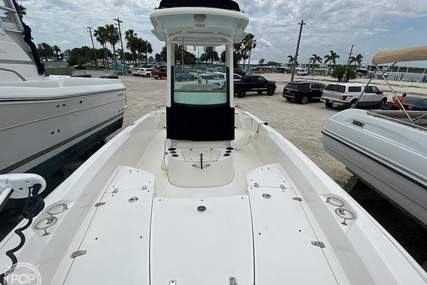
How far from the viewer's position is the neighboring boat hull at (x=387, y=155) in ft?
7.05

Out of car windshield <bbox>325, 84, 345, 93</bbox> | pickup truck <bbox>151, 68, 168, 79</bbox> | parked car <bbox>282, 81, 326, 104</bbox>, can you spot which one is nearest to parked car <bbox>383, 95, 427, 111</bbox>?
car windshield <bbox>325, 84, 345, 93</bbox>

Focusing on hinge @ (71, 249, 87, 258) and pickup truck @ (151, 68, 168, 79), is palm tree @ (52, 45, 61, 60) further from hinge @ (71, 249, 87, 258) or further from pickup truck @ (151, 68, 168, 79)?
hinge @ (71, 249, 87, 258)

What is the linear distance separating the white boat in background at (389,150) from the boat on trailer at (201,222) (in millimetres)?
981

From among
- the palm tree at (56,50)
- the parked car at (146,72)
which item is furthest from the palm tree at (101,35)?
the palm tree at (56,50)

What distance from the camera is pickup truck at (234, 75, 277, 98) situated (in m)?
14.8

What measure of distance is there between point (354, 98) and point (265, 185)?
11.3 m

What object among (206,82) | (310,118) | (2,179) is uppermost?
(206,82)

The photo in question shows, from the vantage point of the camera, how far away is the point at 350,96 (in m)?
10.9

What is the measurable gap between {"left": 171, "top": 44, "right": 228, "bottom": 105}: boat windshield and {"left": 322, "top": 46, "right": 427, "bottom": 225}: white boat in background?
74.3 inches

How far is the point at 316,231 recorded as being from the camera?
1.63m

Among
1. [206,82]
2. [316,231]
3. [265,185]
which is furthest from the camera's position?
[206,82]

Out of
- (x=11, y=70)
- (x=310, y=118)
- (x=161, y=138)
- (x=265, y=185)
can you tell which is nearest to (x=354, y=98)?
(x=310, y=118)

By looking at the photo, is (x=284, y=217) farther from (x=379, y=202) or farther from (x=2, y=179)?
(x=379, y=202)

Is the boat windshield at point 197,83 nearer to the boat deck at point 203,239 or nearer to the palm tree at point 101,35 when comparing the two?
the boat deck at point 203,239
